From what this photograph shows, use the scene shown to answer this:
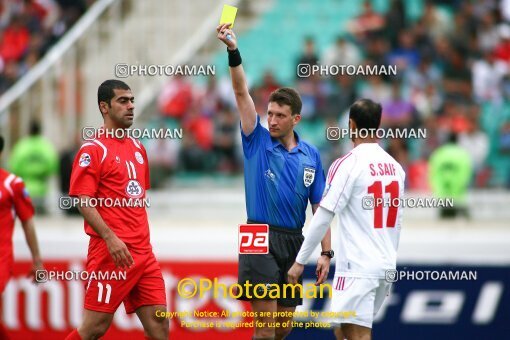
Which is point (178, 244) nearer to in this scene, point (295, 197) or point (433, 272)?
point (433, 272)

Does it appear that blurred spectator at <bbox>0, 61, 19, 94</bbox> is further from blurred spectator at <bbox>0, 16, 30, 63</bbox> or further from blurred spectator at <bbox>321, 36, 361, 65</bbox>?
blurred spectator at <bbox>321, 36, 361, 65</bbox>

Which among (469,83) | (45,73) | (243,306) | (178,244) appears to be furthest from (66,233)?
(469,83)

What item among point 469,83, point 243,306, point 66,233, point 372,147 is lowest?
point 243,306

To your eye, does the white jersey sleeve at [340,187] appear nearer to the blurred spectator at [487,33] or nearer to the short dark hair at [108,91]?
the short dark hair at [108,91]

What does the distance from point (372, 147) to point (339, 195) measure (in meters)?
0.46

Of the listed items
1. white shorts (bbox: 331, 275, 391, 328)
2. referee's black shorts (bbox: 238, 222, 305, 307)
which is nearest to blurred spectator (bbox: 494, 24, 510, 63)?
referee's black shorts (bbox: 238, 222, 305, 307)

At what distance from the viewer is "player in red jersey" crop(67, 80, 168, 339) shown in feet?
26.0

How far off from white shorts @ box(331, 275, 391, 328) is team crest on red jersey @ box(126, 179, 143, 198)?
65.2 inches

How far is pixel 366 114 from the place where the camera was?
7656 mm

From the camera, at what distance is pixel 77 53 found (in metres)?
15.0

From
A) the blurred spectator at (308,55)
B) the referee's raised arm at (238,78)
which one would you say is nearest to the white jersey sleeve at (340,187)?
the referee's raised arm at (238,78)

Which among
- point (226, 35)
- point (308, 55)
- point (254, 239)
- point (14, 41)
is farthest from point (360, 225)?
point (14, 41)

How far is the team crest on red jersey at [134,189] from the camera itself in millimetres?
8051

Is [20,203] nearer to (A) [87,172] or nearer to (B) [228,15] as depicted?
(A) [87,172]
